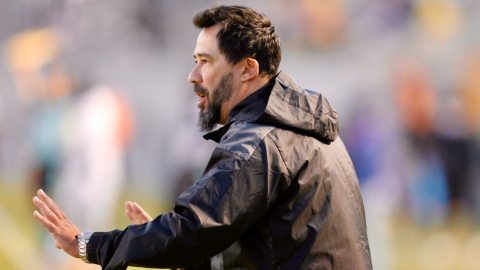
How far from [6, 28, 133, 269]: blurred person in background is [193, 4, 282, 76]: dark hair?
2.22 meters

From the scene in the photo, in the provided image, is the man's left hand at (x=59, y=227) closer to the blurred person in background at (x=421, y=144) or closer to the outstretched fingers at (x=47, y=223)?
the outstretched fingers at (x=47, y=223)

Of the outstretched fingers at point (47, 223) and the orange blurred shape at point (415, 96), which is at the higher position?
the outstretched fingers at point (47, 223)

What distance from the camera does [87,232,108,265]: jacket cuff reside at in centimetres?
138

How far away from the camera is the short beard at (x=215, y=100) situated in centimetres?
179

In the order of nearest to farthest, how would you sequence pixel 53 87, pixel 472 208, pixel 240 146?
pixel 240 146
pixel 472 208
pixel 53 87

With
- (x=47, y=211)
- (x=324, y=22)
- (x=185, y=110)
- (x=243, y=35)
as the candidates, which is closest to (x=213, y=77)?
(x=243, y=35)

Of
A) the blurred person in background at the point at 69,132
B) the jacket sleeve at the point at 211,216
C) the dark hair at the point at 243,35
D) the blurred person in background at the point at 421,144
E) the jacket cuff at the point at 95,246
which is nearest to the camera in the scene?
the jacket sleeve at the point at 211,216

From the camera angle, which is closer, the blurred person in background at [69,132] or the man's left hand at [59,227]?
the man's left hand at [59,227]

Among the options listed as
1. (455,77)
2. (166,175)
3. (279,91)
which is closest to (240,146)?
(279,91)

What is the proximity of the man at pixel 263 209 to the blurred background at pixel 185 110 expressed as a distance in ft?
6.96

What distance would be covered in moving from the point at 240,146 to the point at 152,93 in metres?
2.68

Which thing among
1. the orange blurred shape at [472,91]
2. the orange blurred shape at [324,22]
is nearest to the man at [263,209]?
the orange blurred shape at [324,22]

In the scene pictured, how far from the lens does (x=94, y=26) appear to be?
3.88 metres

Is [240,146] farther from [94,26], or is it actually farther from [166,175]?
[94,26]
